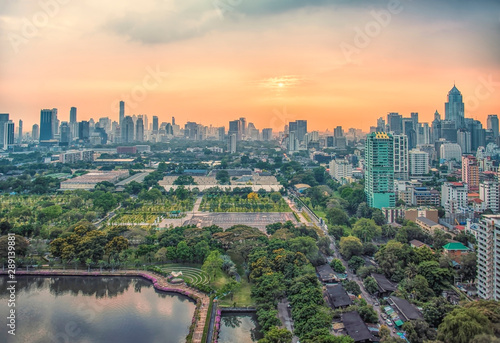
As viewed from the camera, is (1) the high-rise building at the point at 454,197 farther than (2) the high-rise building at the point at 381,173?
No

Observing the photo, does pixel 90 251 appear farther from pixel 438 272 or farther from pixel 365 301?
pixel 438 272

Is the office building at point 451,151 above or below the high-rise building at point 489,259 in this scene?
above

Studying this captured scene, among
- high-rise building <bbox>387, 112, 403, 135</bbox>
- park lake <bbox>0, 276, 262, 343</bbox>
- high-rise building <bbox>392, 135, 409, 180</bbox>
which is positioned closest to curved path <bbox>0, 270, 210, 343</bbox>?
park lake <bbox>0, 276, 262, 343</bbox>

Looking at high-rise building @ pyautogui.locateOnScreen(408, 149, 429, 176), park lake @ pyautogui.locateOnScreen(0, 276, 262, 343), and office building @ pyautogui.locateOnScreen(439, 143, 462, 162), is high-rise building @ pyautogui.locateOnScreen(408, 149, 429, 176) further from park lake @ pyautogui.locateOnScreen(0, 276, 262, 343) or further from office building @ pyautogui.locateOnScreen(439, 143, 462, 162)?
park lake @ pyautogui.locateOnScreen(0, 276, 262, 343)

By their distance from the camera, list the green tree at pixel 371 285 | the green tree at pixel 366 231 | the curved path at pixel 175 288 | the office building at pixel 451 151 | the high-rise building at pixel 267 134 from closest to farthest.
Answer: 1. the curved path at pixel 175 288
2. the green tree at pixel 371 285
3. the green tree at pixel 366 231
4. the office building at pixel 451 151
5. the high-rise building at pixel 267 134

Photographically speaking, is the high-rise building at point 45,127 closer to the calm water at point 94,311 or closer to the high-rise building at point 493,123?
the calm water at point 94,311

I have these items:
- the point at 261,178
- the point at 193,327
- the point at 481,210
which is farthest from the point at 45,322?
the point at 261,178

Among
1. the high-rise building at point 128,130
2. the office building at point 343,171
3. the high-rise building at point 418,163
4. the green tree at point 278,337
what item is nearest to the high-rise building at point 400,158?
the office building at point 343,171
